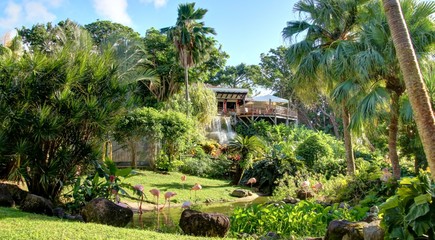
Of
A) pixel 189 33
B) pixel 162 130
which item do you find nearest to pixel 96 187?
pixel 162 130

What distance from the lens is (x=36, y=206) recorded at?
7789mm

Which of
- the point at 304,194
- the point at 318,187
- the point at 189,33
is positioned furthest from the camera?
the point at 189,33

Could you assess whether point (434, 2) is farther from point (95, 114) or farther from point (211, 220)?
point (95, 114)

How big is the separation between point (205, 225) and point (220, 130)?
2571 centimetres

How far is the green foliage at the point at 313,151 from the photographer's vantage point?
60.1 ft

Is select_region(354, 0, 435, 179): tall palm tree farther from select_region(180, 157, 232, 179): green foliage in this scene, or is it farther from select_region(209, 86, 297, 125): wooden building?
select_region(209, 86, 297, 125): wooden building

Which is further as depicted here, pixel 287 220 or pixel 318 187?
pixel 318 187

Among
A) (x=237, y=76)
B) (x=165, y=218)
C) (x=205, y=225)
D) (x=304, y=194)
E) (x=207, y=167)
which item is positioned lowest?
(x=165, y=218)

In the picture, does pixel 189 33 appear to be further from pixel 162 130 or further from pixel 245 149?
pixel 245 149

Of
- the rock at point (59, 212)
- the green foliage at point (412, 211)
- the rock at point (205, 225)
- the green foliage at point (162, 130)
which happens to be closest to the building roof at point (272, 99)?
the green foliage at point (162, 130)

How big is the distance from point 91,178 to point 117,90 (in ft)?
7.18

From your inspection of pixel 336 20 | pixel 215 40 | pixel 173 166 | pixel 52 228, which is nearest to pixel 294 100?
pixel 215 40

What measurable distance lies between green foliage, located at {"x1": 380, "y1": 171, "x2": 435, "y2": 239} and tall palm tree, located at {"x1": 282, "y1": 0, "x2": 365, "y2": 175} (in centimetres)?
796

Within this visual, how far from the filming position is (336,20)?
44.5 feet
